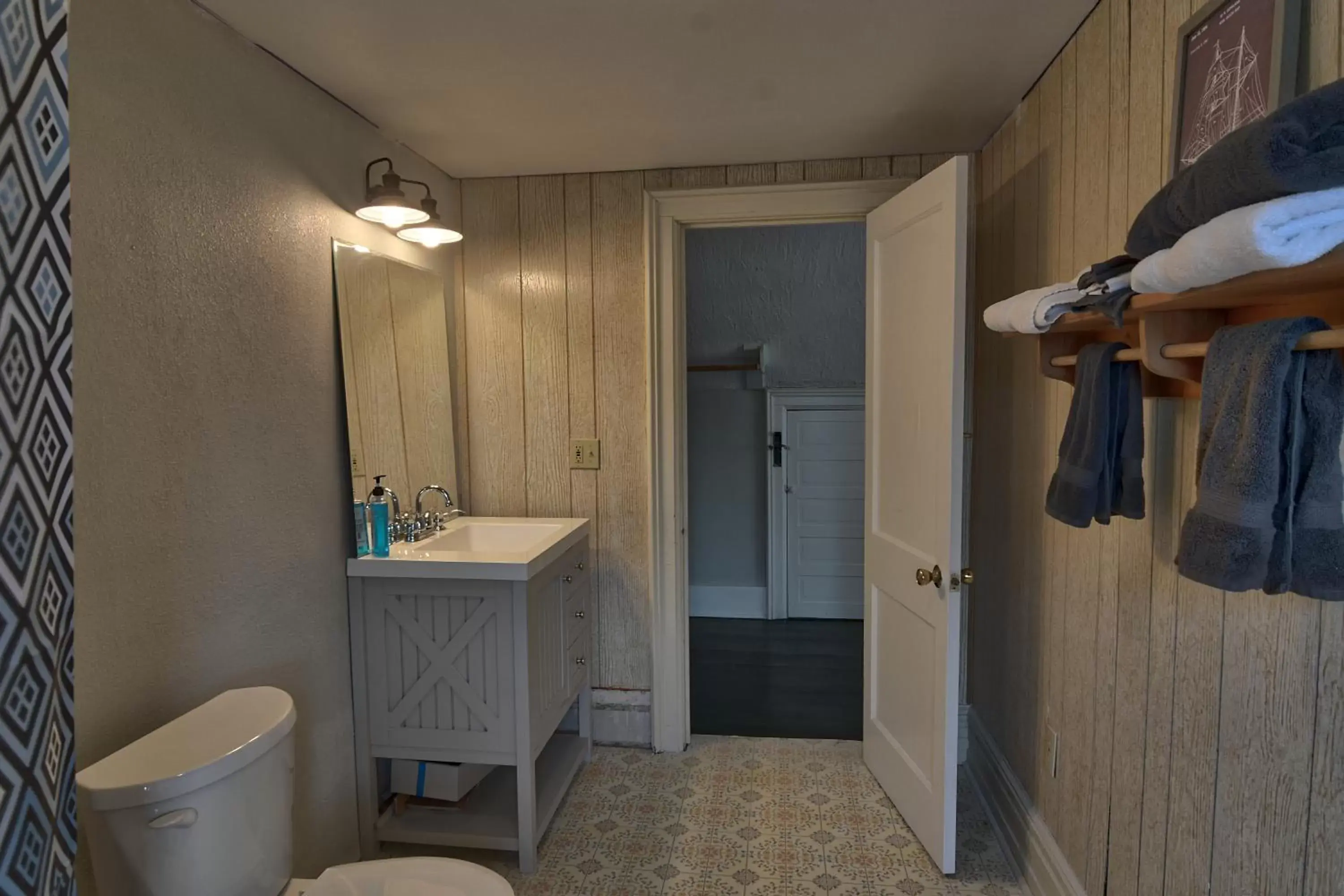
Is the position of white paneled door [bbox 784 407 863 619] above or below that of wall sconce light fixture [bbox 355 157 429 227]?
below

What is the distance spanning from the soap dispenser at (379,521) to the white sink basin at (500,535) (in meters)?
0.38

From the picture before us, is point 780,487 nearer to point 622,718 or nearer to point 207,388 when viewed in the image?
point 622,718

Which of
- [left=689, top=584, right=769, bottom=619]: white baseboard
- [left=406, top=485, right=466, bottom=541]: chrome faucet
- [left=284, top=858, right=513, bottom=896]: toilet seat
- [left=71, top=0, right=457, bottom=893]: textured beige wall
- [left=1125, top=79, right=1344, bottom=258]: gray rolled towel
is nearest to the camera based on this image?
[left=1125, top=79, right=1344, bottom=258]: gray rolled towel

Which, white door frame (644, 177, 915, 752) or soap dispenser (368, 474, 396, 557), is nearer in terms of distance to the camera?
soap dispenser (368, 474, 396, 557)

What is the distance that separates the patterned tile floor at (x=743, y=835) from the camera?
2012 mm

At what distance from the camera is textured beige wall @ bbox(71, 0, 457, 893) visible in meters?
1.28

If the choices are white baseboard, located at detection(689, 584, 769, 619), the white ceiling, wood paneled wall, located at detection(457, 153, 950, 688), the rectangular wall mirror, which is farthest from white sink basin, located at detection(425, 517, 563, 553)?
white baseboard, located at detection(689, 584, 769, 619)

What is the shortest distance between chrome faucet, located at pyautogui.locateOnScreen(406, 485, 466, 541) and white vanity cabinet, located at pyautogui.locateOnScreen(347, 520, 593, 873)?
3.6 inches

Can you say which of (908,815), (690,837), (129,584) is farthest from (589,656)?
(129,584)

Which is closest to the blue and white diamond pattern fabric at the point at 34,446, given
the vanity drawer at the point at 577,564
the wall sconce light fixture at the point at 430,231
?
the wall sconce light fixture at the point at 430,231

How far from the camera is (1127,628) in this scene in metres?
Result: 1.49

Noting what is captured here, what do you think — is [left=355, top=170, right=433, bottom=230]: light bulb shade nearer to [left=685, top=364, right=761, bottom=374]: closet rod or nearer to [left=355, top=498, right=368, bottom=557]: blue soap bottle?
[left=355, top=498, right=368, bottom=557]: blue soap bottle

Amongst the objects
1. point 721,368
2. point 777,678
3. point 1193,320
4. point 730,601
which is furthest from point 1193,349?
point 730,601

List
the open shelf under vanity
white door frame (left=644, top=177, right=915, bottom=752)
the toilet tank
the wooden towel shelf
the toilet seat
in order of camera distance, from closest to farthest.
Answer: the wooden towel shelf
the toilet tank
the toilet seat
the open shelf under vanity
white door frame (left=644, top=177, right=915, bottom=752)
